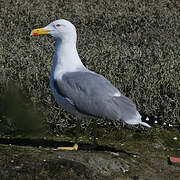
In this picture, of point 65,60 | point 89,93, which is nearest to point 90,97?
point 89,93

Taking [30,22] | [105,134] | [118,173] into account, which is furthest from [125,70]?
[30,22]

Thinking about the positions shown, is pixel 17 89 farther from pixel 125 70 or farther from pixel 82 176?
pixel 82 176

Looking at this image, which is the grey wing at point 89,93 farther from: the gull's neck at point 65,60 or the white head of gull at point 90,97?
the gull's neck at point 65,60

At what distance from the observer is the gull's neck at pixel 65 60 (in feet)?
13.7

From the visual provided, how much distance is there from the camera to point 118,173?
3727mm

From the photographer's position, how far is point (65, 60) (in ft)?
13.9

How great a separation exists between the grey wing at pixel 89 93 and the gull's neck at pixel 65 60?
0.18 m

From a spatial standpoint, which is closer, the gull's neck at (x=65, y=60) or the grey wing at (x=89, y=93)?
the grey wing at (x=89, y=93)

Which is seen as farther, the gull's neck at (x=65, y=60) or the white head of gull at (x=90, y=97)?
the gull's neck at (x=65, y=60)

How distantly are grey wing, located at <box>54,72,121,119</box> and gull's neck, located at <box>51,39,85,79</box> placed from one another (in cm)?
18

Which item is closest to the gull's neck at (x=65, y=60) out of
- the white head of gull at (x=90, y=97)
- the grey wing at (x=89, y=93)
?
the white head of gull at (x=90, y=97)

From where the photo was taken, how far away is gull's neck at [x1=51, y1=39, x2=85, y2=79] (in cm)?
418

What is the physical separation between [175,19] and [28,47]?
399 centimetres

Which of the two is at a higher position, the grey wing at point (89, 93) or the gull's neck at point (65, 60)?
the gull's neck at point (65, 60)
